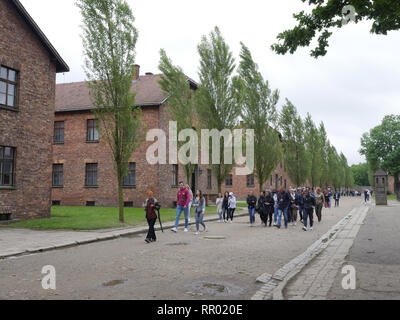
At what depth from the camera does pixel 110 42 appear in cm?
1598

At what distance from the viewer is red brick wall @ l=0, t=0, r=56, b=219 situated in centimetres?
1596

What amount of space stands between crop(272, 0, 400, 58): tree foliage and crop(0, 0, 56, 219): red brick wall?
501 inches

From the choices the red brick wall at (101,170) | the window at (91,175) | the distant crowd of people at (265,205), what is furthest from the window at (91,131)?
the distant crowd of people at (265,205)

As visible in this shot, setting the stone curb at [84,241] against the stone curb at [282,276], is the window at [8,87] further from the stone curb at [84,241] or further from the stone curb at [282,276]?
the stone curb at [282,276]

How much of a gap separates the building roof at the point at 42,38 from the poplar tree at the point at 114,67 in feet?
9.73

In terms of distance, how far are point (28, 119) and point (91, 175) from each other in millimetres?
11614

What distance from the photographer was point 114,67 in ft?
52.5

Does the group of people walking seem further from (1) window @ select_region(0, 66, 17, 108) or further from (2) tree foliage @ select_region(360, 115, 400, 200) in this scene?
(2) tree foliage @ select_region(360, 115, 400, 200)

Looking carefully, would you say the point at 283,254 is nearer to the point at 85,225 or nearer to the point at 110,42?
Result: the point at 85,225

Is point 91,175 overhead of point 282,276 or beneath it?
overhead

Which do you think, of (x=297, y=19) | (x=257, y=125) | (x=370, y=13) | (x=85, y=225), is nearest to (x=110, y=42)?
(x=85, y=225)

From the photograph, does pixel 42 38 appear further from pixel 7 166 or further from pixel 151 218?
pixel 151 218

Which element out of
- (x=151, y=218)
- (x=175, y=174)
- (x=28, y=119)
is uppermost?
(x=28, y=119)

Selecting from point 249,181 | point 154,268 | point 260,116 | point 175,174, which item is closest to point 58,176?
point 175,174
